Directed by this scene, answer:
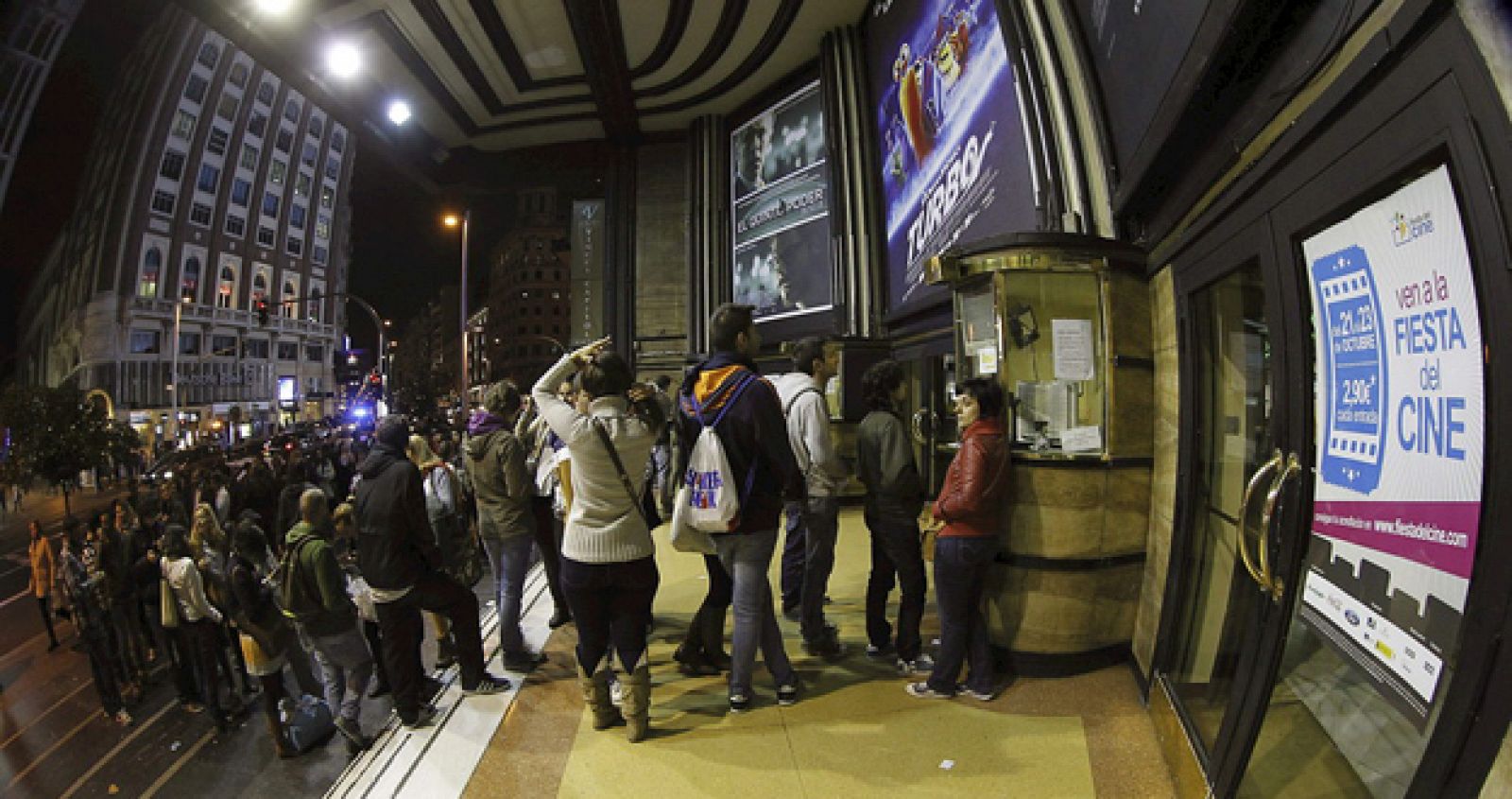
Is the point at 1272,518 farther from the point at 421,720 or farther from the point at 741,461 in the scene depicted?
the point at 421,720

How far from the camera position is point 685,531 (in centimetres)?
289

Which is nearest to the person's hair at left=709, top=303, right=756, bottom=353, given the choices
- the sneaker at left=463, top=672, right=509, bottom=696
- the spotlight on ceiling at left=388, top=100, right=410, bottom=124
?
the sneaker at left=463, top=672, right=509, bottom=696

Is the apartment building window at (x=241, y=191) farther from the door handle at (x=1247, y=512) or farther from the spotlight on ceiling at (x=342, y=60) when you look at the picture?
the door handle at (x=1247, y=512)

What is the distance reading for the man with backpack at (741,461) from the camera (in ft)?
9.09

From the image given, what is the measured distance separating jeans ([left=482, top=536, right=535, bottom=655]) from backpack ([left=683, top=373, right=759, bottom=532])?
1574 millimetres

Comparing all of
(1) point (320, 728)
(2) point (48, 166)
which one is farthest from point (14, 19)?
(1) point (320, 728)

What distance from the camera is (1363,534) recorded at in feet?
4.43

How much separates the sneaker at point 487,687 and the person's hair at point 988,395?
A: 2.92 m

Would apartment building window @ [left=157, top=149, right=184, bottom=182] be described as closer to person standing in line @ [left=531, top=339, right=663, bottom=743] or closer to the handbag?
person standing in line @ [left=531, top=339, right=663, bottom=743]

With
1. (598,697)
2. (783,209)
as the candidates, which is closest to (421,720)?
(598,697)

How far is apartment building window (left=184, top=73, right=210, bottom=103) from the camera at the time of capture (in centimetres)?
843

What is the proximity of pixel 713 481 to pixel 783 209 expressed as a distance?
11.7 metres

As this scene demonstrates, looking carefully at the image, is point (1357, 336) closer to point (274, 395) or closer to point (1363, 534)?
point (1363, 534)

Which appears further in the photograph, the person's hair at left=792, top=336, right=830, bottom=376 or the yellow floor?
the person's hair at left=792, top=336, right=830, bottom=376
